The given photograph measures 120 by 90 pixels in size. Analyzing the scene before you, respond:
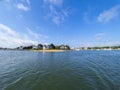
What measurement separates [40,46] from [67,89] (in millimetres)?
176855

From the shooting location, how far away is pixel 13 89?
8938 millimetres

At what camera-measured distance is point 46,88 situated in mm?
9188

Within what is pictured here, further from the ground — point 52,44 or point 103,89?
point 52,44

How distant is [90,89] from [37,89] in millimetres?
4504

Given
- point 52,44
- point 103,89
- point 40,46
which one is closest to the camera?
point 103,89

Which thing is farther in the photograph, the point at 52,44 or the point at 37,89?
the point at 52,44

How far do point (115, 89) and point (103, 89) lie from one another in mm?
1005

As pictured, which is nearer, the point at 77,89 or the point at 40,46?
the point at 77,89

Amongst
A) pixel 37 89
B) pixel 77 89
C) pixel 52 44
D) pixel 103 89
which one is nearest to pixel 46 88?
pixel 37 89

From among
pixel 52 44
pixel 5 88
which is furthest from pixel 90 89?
pixel 52 44

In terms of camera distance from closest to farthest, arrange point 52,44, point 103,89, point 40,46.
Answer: point 103,89 → point 52,44 → point 40,46

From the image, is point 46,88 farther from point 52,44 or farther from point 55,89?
point 52,44

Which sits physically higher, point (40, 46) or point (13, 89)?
point (40, 46)

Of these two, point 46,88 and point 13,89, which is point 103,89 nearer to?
point 46,88
